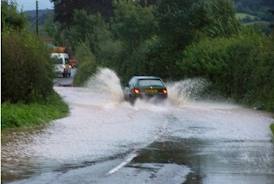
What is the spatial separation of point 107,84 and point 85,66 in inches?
619

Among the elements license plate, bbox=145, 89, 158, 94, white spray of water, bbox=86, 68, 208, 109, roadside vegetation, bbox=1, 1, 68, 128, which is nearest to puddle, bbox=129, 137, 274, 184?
roadside vegetation, bbox=1, 1, 68, 128

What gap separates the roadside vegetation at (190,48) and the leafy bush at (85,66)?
91mm

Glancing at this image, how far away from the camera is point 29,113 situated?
2261 cm

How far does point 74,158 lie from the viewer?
49.8 feet

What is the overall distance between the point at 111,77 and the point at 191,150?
110 ft

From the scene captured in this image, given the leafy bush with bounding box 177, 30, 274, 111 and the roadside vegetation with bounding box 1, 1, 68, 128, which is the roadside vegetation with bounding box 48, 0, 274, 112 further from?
the roadside vegetation with bounding box 1, 1, 68, 128

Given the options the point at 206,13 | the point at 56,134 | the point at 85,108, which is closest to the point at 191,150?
the point at 56,134

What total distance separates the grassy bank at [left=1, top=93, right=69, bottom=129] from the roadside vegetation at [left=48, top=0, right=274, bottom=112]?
966 cm

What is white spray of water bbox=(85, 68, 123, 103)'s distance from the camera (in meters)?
39.4

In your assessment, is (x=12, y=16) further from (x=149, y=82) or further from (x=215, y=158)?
(x=215, y=158)

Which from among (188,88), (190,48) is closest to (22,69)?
(188,88)

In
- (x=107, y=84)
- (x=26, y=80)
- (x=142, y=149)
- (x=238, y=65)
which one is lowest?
(x=142, y=149)

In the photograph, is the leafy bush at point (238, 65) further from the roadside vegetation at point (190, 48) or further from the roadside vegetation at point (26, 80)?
the roadside vegetation at point (26, 80)

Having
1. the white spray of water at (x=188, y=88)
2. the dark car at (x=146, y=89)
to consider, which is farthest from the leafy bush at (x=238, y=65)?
the dark car at (x=146, y=89)
